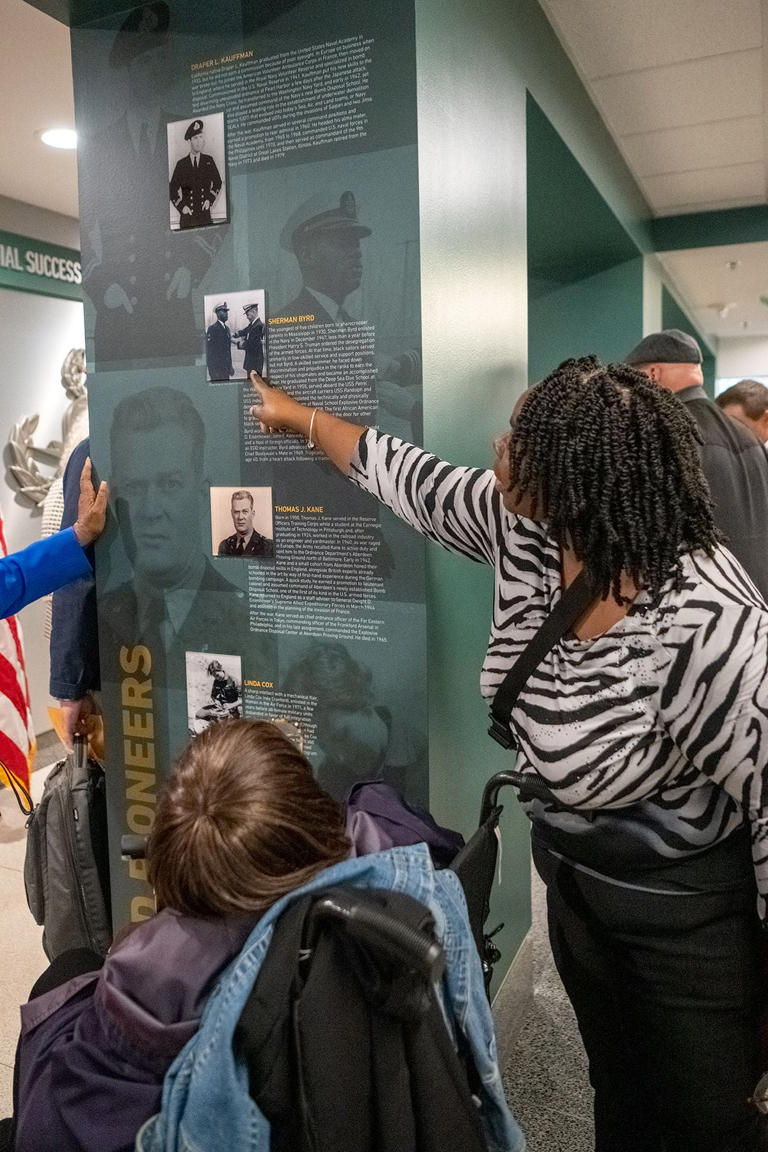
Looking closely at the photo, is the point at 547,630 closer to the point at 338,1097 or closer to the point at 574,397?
the point at 574,397

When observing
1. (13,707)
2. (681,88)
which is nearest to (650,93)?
(681,88)

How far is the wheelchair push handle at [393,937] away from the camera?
2.34ft

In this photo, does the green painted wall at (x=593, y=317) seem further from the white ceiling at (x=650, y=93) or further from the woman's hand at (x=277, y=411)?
the woman's hand at (x=277, y=411)

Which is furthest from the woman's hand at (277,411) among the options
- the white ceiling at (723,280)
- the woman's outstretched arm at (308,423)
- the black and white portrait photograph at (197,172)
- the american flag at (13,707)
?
the white ceiling at (723,280)

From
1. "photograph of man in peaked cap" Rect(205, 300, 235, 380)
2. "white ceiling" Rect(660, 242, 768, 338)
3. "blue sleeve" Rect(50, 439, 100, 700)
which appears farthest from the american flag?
"white ceiling" Rect(660, 242, 768, 338)

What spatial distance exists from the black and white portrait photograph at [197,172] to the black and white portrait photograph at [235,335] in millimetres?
162

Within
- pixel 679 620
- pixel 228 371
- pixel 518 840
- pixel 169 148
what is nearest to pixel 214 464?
pixel 228 371

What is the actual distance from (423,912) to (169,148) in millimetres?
1591

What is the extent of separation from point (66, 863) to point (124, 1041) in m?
1.21

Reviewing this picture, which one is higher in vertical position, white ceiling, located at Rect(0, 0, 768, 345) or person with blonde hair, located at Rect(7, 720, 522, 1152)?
white ceiling, located at Rect(0, 0, 768, 345)

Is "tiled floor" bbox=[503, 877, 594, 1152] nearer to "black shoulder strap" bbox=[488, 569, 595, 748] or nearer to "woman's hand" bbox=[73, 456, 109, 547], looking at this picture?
"black shoulder strap" bbox=[488, 569, 595, 748]

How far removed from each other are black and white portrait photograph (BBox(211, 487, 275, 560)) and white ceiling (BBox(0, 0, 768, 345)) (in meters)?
1.58

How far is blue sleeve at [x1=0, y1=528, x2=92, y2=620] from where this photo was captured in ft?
5.70

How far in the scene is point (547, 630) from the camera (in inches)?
45.0
